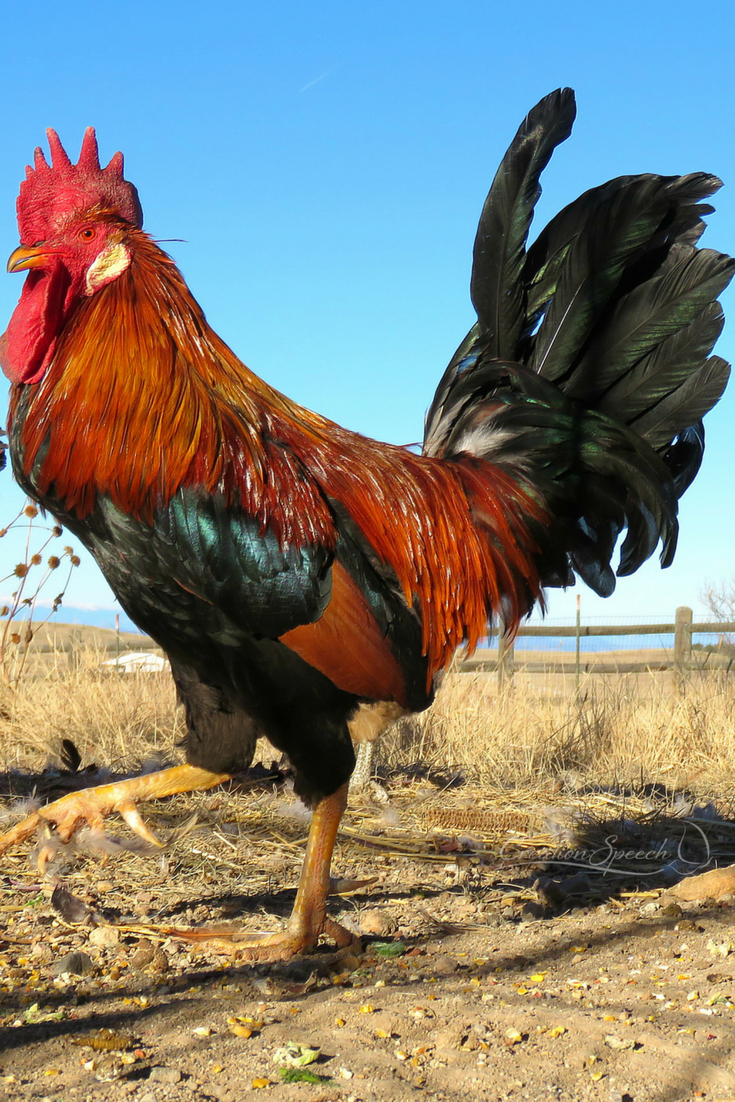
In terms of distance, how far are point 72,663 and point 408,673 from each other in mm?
6872

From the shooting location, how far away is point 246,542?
10.6 ft

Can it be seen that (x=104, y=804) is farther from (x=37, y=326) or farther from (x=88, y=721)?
(x=88, y=721)

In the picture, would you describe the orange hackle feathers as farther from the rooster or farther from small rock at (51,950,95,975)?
small rock at (51,950,95,975)

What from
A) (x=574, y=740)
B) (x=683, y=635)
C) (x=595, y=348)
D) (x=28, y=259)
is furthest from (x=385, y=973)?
(x=683, y=635)

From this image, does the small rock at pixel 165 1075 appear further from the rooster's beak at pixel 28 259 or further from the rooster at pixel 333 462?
the rooster's beak at pixel 28 259

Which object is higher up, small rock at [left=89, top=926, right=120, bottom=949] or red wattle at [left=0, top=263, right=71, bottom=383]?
red wattle at [left=0, top=263, right=71, bottom=383]

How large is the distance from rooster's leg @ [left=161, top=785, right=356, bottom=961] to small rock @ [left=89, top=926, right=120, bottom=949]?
A: 0.18m

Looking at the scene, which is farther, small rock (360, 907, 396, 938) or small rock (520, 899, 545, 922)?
small rock (520, 899, 545, 922)

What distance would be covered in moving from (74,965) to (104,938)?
1.02ft

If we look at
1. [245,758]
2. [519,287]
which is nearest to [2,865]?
[245,758]

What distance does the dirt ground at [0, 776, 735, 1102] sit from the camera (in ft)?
7.59

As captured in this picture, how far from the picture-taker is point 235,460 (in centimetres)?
339

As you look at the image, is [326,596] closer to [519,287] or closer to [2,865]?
[519,287]

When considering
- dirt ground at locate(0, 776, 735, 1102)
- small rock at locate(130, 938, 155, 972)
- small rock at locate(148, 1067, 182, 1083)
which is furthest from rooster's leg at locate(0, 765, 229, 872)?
small rock at locate(148, 1067, 182, 1083)
